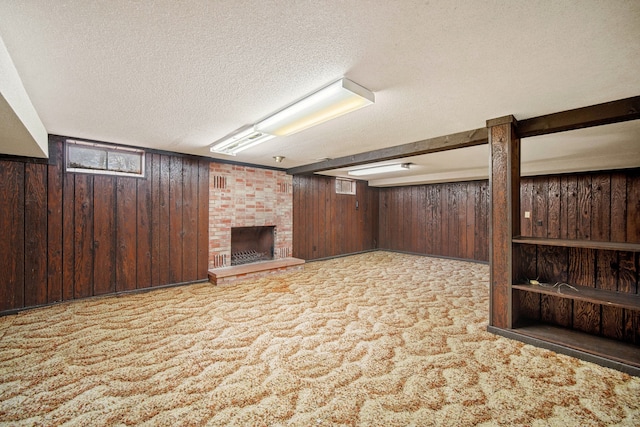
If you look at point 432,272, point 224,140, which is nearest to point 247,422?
point 224,140

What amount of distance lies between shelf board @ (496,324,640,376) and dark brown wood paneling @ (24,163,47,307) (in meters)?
5.70

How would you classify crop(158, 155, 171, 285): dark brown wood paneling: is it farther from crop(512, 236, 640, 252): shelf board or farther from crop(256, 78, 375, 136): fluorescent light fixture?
crop(512, 236, 640, 252): shelf board

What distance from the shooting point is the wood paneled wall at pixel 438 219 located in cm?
666

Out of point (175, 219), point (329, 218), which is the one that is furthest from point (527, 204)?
point (175, 219)

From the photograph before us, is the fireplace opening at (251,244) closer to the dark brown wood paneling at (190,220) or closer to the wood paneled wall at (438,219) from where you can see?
the dark brown wood paneling at (190,220)

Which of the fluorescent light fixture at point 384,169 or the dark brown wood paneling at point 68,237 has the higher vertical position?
the fluorescent light fixture at point 384,169

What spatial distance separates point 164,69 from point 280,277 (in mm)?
3951

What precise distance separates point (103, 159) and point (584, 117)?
5.95 m

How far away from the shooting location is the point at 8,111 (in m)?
1.87

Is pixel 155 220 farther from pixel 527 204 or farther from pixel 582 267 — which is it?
pixel 527 204

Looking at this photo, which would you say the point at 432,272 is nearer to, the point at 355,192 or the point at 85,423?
the point at 355,192

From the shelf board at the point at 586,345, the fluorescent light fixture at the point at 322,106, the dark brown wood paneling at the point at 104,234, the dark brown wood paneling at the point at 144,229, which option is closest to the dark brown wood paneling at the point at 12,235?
the dark brown wood paneling at the point at 104,234

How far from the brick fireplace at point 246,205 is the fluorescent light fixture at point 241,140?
1.20 metres

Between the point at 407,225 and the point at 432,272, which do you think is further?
the point at 407,225
